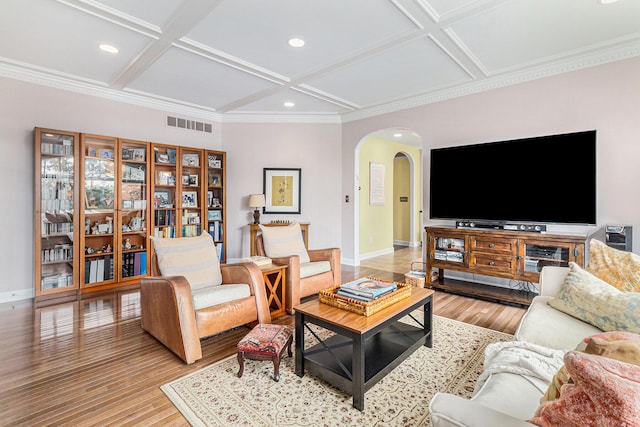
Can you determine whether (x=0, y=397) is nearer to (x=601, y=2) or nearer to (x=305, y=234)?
(x=305, y=234)

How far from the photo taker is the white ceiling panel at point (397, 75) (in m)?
3.29

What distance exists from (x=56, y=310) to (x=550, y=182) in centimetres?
552

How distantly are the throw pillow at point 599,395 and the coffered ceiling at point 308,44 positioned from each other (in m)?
2.63

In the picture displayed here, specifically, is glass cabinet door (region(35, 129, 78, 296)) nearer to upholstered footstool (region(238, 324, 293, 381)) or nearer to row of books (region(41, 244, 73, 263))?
row of books (region(41, 244, 73, 263))

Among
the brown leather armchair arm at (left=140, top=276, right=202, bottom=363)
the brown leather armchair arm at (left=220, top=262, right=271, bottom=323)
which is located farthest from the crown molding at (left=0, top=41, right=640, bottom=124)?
the brown leather armchair arm at (left=220, top=262, right=271, bottom=323)

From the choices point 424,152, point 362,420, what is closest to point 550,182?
point 424,152

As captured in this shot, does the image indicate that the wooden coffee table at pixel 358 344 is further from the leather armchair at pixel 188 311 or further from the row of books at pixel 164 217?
the row of books at pixel 164 217

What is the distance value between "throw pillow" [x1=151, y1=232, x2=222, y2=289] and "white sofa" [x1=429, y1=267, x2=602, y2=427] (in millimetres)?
2191

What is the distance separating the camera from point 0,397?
1886 mm

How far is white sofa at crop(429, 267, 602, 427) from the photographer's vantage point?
0.87 meters

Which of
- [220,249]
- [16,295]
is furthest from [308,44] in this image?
[16,295]

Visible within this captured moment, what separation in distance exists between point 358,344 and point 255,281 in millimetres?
1266

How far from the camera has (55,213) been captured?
3822mm

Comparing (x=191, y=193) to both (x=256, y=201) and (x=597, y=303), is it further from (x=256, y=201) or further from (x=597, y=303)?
(x=597, y=303)
